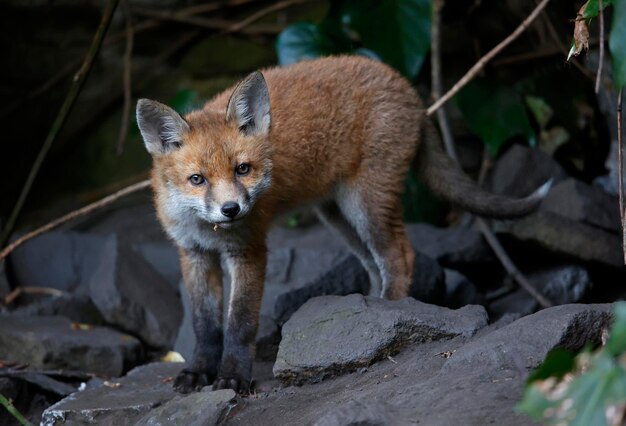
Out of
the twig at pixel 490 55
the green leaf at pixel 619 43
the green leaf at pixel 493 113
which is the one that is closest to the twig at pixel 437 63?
the green leaf at pixel 493 113

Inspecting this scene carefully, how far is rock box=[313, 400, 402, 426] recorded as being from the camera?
10.9 feet

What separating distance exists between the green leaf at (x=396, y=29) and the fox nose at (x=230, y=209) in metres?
3.45

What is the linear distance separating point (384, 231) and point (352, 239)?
0.47 metres

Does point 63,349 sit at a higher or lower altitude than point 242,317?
lower

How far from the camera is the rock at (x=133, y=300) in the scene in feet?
23.9

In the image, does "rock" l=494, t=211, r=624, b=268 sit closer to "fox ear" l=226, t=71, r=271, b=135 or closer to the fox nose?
"fox ear" l=226, t=71, r=271, b=135

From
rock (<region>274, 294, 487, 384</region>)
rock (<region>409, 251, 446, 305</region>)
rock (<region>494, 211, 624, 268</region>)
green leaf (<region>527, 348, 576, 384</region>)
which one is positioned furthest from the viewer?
rock (<region>494, 211, 624, 268</region>)

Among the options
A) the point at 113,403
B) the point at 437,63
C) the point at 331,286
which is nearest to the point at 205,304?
the point at 113,403

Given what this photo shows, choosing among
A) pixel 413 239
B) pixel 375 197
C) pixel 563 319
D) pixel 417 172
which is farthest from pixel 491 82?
pixel 563 319

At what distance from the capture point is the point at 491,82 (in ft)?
27.7

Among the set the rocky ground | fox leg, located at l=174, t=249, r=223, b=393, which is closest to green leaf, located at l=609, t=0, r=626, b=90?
the rocky ground

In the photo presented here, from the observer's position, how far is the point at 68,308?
24.9ft

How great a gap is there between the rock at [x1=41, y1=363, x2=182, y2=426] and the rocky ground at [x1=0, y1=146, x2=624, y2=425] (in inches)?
0.5

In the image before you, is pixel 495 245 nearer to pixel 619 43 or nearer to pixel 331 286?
pixel 331 286
